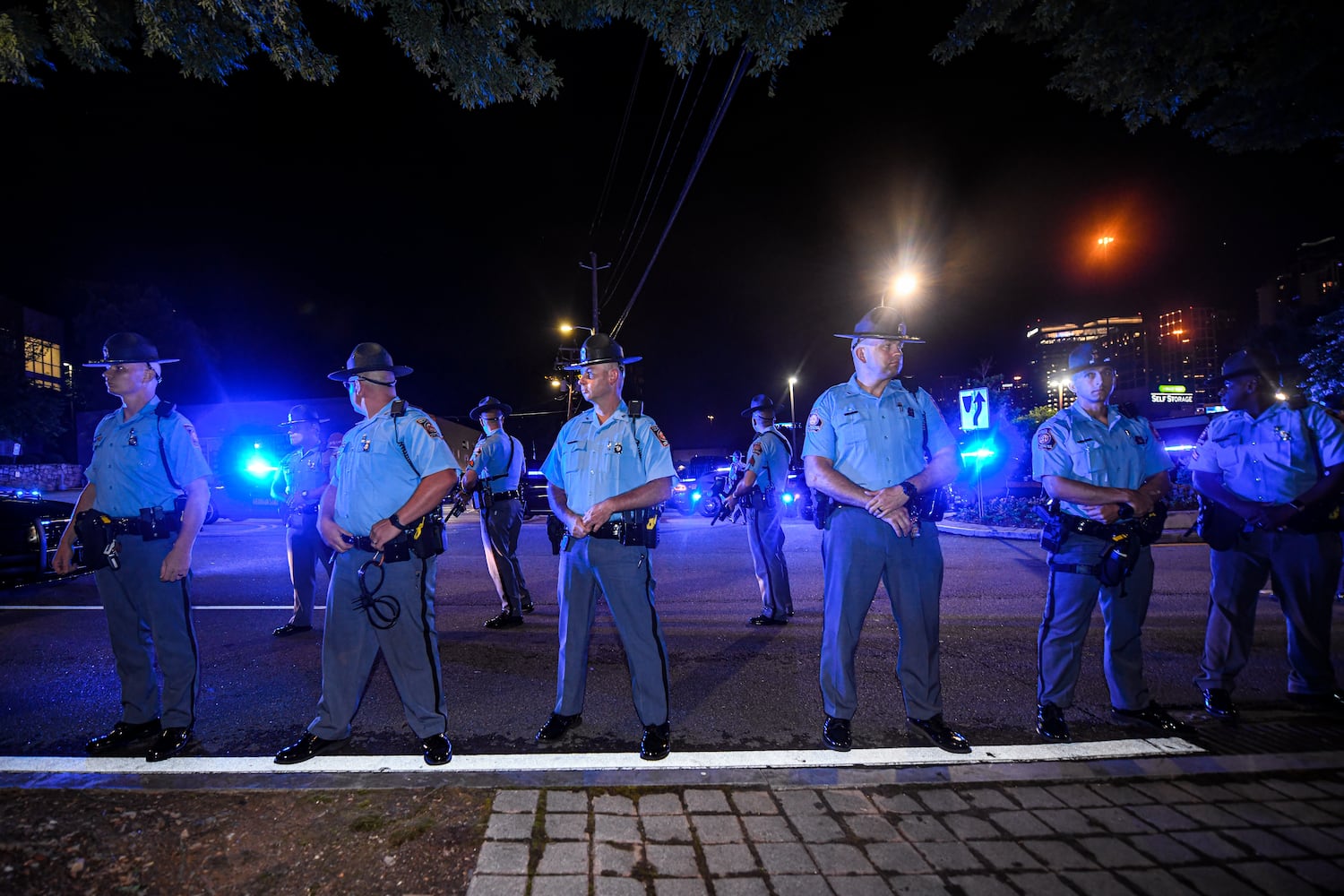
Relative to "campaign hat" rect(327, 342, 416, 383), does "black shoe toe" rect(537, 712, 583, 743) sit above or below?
below

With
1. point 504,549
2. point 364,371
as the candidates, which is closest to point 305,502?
point 504,549

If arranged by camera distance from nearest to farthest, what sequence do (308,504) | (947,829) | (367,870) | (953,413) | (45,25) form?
1. (367,870)
2. (947,829)
3. (45,25)
4. (308,504)
5. (953,413)

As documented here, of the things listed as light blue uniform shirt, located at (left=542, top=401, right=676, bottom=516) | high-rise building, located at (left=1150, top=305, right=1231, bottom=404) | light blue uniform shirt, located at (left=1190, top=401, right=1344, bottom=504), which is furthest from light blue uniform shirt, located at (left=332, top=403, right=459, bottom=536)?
high-rise building, located at (left=1150, top=305, right=1231, bottom=404)

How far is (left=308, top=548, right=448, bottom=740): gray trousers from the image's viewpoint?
10.3 ft

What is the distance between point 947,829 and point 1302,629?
2974 mm

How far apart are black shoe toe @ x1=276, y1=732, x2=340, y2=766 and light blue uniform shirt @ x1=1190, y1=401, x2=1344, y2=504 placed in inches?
216

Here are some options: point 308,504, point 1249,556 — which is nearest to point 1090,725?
point 1249,556

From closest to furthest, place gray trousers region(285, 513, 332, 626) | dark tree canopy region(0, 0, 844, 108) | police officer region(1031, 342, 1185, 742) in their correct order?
1. police officer region(1031, 342, 1185, 742)
2. dark tree canopy region(0, 0, 844, 108)
3. gray trousers region(285, 513, 332, 626)

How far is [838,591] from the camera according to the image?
3.35 metres

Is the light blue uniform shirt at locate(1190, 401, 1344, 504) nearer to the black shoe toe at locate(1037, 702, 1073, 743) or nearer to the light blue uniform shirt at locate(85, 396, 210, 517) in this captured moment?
the black shoe toe at locate(1037, 702, 1073, 743)

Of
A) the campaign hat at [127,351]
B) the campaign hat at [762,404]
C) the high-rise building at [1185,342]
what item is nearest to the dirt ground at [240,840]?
the campaign hat at [127,351]

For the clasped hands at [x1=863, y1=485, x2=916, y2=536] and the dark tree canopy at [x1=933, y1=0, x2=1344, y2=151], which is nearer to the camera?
the clasped hands at [x1=863, y1=485, x2=916, y2=536]

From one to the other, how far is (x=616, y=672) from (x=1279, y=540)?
426 centimetres

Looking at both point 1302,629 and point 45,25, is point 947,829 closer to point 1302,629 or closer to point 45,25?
point 1302,629
